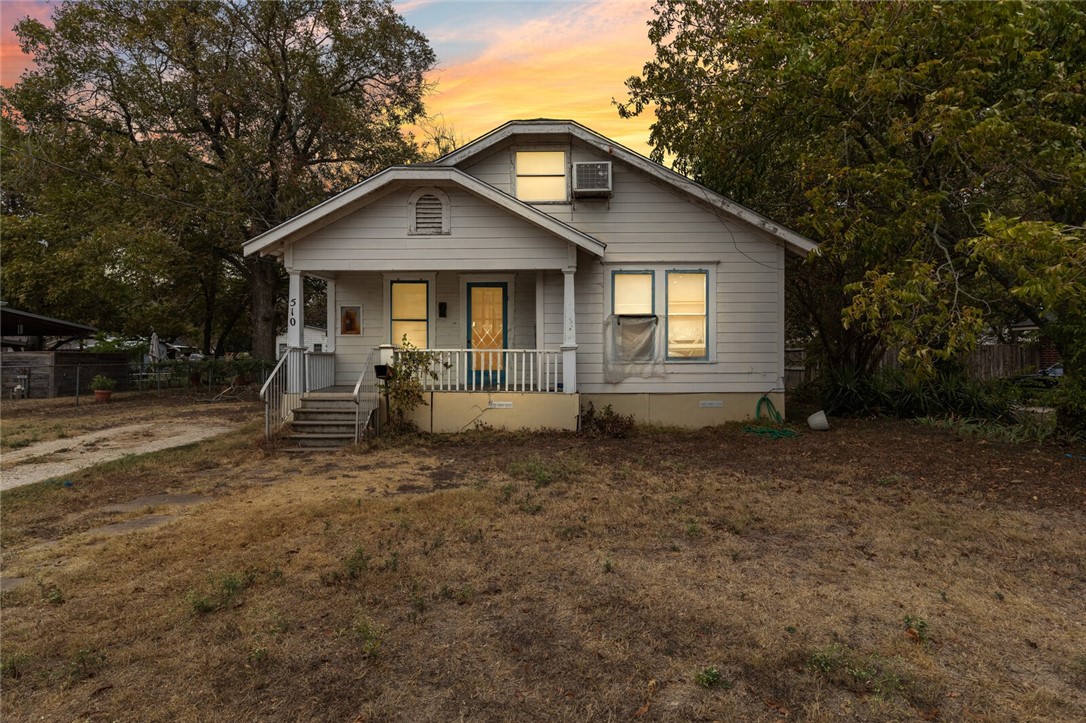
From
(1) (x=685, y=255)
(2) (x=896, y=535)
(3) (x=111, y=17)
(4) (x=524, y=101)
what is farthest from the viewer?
(3) (x=111, y=17)

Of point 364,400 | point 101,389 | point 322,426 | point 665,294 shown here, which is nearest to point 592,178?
point 665,294

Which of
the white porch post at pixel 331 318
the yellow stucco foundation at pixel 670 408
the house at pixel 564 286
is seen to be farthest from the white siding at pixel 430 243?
the yellow stucco foundation at pixel 670 408

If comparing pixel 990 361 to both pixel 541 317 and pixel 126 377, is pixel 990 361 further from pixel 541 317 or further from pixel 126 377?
pixel 126 377

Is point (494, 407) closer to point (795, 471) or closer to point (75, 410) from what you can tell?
point (795, 471)

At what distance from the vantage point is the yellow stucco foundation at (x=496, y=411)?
11.3 m

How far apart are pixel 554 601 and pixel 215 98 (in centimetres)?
2184

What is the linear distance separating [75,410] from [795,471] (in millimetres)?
18724

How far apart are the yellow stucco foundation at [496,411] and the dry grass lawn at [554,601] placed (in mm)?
3717

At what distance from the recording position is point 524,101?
15727mm

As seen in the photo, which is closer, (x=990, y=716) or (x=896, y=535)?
(x=990, y=716)

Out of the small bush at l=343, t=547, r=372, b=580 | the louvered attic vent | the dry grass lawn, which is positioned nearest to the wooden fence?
the dry grass lawn

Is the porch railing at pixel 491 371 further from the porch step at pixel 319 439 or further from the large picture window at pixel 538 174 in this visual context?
the large picture window at pixel 538 174

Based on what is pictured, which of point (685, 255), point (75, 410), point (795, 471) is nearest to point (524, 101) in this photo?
point (685, 255)

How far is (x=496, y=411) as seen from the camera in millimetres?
11344
